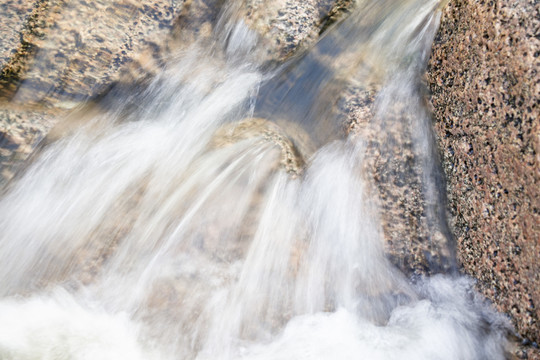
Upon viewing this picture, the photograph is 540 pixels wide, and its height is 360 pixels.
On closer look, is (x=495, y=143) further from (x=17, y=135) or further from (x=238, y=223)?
(x=17, y=135)

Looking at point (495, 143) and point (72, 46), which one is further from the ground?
point (72, 46)

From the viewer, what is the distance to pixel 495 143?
2.31 metres

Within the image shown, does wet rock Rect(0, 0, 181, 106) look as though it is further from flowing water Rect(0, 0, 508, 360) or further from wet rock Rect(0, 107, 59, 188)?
flowing water Rect(0, 0, 508, 360)

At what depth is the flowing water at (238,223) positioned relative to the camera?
9.05 ft

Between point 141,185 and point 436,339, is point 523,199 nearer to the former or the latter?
point 436,339

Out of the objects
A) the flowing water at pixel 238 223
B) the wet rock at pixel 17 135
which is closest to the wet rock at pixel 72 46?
the wet rock at pixel 17 135

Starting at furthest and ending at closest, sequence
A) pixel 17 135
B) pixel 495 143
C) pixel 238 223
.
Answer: pixel 17 135 < pixel 238 223 < pixel 495 143

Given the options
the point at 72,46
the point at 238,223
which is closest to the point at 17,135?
the point at 72,46

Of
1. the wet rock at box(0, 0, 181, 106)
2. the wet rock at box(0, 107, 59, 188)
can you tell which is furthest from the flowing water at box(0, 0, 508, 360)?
the wet rock at box(0, 0, 181, 106)

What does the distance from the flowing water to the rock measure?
18cm

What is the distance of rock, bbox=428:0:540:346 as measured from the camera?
6.89 feet

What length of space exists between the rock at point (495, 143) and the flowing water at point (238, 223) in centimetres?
18

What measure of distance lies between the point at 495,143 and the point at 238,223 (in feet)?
6.11

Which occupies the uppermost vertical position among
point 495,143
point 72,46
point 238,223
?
point 72,46
